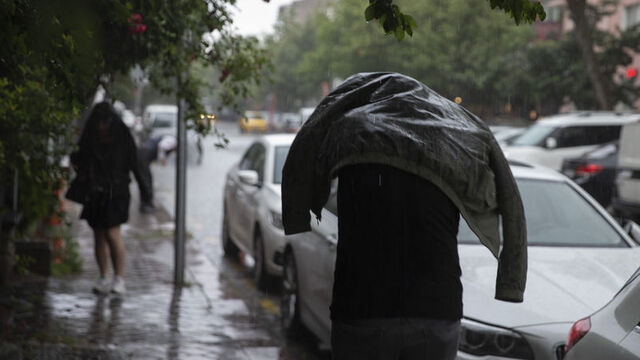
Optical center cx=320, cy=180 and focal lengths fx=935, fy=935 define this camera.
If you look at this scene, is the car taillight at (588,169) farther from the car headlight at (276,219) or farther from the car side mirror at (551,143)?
the car headlight at (276,219)

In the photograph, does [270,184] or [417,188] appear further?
[270,184]

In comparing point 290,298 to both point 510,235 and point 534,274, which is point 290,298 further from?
point 510,235

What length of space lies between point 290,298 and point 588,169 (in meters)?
11.2

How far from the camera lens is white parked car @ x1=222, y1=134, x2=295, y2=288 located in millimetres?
8781

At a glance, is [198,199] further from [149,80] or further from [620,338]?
[620,338]

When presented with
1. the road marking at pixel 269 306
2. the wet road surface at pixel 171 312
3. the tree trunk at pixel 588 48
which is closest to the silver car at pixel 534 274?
the wet road surface at pixel 171 312

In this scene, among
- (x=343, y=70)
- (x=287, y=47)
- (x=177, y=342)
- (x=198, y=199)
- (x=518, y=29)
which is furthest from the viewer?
(x=287, y=47)

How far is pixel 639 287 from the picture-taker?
3.65m

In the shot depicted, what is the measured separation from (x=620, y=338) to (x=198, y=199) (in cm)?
1616

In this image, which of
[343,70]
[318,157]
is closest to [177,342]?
[318,157]

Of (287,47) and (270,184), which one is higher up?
(287,47)

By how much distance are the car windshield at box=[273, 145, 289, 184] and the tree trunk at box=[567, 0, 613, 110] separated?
15125mm

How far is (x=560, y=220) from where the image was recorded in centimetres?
675

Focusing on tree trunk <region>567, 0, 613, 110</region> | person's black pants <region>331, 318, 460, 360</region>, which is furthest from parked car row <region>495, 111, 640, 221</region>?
person's black pants <region>331, 318, 460, 360</region>
